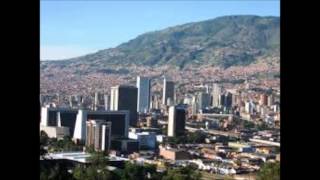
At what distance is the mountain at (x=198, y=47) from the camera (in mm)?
9680

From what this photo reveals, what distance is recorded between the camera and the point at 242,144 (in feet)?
17.0

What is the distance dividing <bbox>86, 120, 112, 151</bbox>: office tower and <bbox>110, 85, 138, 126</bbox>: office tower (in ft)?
4.92

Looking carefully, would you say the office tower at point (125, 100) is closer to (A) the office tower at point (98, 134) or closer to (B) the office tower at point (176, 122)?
(B) the office tower at point (176, 122)

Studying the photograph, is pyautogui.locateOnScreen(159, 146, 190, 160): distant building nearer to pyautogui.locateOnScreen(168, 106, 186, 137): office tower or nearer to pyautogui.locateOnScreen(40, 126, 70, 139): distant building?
pyautogui.locateOnScreen(168, 106, 186, 137): office tower

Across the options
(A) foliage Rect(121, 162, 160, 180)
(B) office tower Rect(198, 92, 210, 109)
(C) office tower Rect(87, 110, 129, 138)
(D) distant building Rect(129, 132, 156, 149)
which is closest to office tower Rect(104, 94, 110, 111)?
(C) office tower Rect(87, 110, 129, 138)

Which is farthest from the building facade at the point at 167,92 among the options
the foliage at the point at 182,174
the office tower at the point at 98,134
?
the foliage at the point at 182,174

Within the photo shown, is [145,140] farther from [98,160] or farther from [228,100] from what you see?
[228,100]

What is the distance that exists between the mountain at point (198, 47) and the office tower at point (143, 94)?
55.7 inches

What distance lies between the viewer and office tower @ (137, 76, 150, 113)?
6945 millimetres

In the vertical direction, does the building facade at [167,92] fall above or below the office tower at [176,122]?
above

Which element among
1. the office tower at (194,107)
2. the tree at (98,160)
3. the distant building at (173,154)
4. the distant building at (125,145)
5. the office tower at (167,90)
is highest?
Result: the office tower at (167,90)
